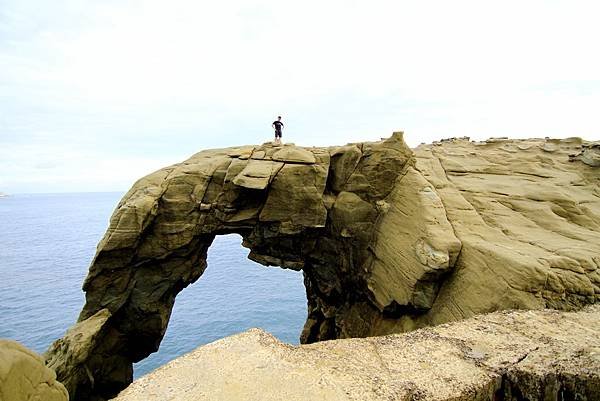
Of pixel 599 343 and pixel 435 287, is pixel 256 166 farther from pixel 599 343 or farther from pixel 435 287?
pixel 599 343

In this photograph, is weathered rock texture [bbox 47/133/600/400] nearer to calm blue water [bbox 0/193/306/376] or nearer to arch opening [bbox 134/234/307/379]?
arch opening [bbox 134/234/307/379]

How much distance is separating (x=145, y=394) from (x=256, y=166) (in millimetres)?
13670

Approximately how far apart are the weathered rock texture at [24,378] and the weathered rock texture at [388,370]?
1.11 metres

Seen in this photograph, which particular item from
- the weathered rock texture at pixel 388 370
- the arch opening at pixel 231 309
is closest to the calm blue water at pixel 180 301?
the arch opening at pixel 231 309

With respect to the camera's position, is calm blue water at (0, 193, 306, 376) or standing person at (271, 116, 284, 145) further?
calm blue water at (0, 193, 306, 376)

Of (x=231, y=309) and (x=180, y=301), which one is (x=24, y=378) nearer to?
(x=231, y=309)

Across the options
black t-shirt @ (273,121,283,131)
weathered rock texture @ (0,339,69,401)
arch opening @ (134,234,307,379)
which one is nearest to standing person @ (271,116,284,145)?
black t-shirt @ (273,121,283,131)

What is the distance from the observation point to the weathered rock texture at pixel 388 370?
5.16 meters

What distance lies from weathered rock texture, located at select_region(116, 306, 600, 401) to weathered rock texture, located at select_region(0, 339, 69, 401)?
3.65 feet

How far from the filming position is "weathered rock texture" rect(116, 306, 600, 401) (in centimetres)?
516

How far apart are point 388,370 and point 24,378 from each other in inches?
204

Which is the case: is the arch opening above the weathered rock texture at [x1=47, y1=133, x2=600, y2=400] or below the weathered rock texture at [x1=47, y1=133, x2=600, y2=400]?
below

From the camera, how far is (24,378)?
377 centimetres

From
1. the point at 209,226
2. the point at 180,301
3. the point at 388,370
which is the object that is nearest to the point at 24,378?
the point at 388,370
